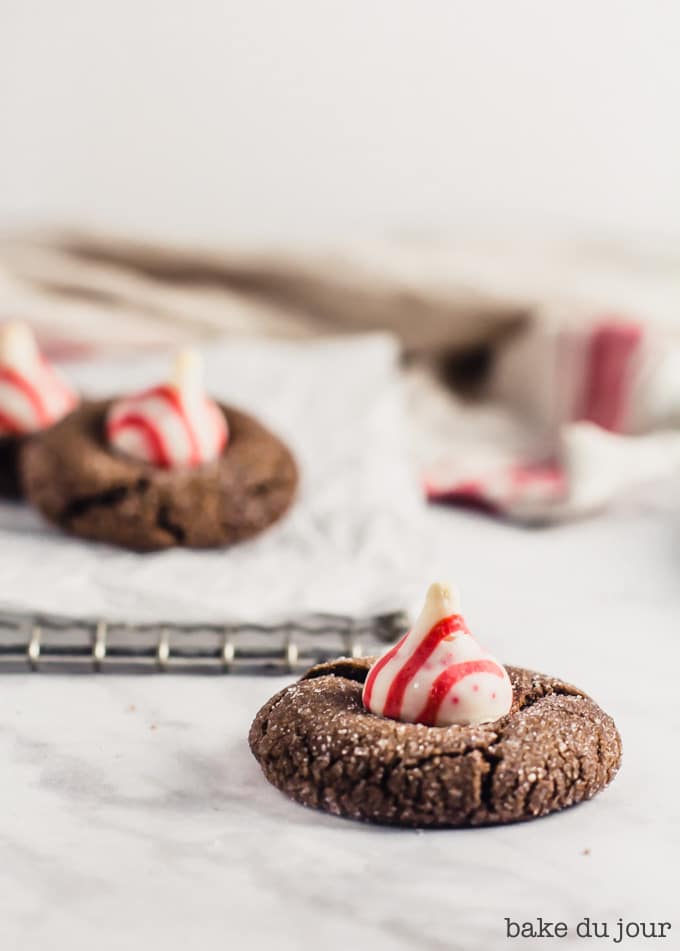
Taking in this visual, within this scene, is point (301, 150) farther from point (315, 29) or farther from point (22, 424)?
point (22, 424)

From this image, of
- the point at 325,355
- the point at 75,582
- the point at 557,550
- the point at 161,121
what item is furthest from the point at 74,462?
the point at 161,121

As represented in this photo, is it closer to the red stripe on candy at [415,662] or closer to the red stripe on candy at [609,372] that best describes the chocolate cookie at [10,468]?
the red stripe on candy at [415,662]

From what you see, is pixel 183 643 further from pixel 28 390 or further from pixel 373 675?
pixel 28 390

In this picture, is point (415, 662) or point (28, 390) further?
point (28, 390)

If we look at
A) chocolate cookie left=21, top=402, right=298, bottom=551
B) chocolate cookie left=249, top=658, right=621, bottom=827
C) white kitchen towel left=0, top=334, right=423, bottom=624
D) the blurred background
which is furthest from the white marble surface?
the blurred background

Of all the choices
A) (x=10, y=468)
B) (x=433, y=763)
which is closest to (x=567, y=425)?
(x=10, y=468)
